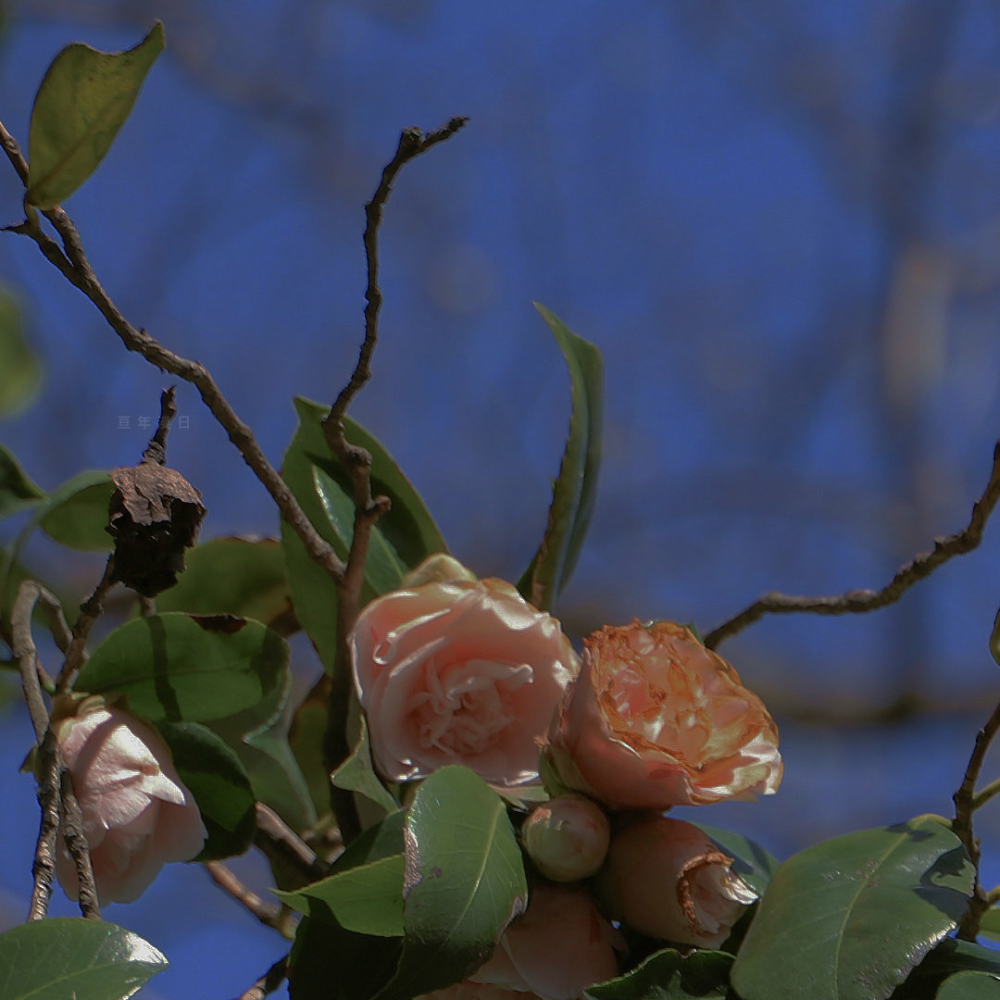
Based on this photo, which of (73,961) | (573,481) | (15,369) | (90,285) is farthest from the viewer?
(15,369)

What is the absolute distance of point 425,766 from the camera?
1.85ft

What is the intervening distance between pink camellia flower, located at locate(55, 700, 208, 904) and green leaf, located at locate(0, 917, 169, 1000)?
0.32 ft

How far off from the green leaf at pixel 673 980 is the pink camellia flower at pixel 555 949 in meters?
0.04

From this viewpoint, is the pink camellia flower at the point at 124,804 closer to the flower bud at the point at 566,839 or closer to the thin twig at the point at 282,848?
the thin twig at the point at 282,848

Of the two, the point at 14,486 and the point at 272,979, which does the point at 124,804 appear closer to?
the point at 272,979

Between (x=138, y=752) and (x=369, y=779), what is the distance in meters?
0.12

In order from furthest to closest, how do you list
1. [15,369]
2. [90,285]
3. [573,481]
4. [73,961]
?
1. [15,369]
2. [573,481]
3. [90,285]
4. [73,961]

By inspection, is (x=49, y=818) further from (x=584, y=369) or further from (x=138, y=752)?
(x=584, y=369)

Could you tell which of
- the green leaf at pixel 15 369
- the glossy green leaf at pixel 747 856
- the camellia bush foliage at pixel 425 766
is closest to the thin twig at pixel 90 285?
the camellia bush foliage at pixel 425 766

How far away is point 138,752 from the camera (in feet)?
1.81

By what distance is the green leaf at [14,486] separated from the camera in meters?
0.67

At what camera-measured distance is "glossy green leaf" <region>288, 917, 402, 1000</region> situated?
19.2 inches

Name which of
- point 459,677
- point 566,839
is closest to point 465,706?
point 459,677

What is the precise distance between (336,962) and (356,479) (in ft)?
0.76
